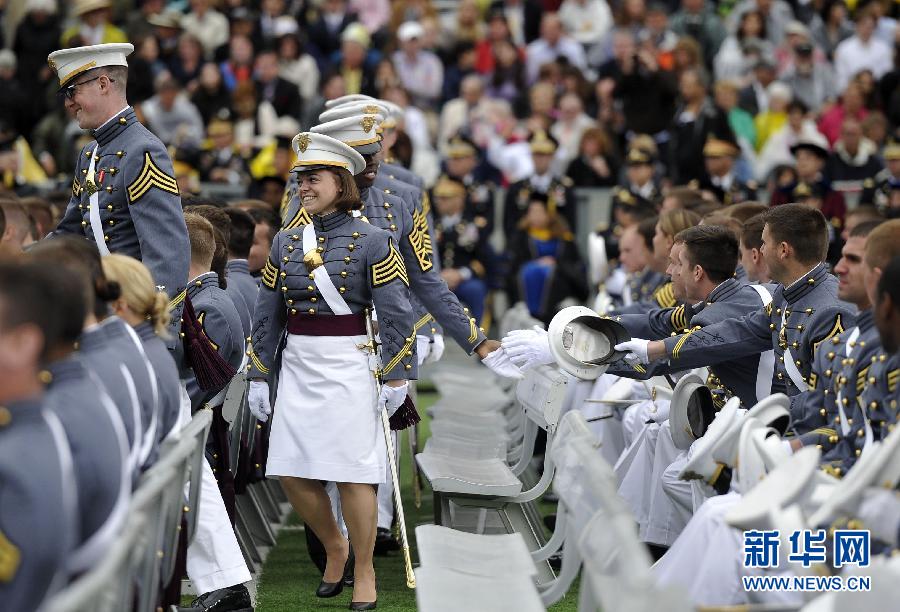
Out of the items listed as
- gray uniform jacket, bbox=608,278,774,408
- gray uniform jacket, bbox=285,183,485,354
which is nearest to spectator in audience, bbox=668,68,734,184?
gray uniform jacket, bbox=285,183,485,354

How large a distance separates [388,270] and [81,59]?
1551mm

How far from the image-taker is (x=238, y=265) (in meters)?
7.99

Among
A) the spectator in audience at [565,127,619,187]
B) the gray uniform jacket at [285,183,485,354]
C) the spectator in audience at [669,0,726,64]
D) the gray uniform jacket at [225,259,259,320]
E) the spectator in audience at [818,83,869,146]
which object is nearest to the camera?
the gray uniform jacket at [285,183,485,354]

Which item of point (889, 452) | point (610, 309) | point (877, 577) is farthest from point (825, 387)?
point (610, 309)

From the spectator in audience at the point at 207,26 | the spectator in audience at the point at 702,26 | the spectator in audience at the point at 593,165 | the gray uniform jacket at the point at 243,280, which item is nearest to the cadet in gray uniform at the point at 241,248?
the gray uniform jacket at the point at 243,280

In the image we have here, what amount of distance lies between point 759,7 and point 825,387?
529 inches

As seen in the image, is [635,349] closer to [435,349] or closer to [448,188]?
[435,349]

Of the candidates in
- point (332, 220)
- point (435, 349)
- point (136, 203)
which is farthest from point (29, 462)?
point (435, 349)

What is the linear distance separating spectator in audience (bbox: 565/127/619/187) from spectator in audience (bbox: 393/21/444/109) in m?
2.57

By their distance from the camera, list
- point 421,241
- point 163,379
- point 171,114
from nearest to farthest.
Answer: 1. point 163,379
2. point 421,241
3. point 171,114

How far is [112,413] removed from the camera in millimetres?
3969

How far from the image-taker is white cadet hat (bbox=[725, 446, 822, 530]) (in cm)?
424

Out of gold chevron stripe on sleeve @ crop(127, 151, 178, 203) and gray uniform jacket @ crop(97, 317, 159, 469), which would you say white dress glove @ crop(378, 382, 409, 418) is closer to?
gold chevron stripe on sleeve @ crop(127, 151, 178, 203)

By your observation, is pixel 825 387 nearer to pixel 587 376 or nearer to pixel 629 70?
pixel 587 376
